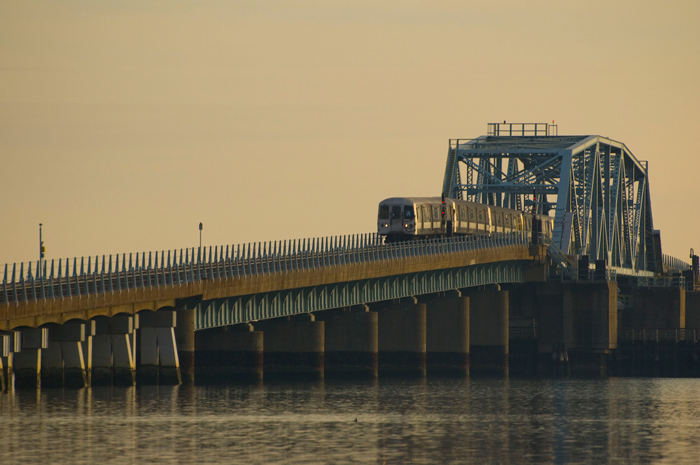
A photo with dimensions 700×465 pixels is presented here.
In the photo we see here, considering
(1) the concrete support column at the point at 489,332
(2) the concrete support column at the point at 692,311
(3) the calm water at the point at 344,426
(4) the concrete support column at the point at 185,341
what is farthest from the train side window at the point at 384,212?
(2) the concrete support column at the point at 692,311

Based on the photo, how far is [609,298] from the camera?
132 metres

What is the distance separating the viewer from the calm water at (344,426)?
56969mm

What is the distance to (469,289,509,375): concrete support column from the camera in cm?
12788

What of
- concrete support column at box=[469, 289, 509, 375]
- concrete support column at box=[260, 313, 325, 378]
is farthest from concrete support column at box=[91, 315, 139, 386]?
concrete support column at box=[469, 289, 509, 375]

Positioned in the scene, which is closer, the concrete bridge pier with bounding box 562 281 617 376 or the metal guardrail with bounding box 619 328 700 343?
the concrete bridge pier with bounding box 562 281 617 376

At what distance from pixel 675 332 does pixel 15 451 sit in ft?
317

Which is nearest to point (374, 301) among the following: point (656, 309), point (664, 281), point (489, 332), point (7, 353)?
point (489, 332)

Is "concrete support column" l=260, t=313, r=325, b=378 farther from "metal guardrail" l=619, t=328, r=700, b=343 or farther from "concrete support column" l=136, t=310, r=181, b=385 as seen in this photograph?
"metal guardrail" l=619, t=328, r=700, b=343

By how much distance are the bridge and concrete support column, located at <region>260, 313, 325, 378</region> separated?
10 centimetres

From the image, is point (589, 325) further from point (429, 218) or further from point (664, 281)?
point (664, 281)

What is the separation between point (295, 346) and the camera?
111125 mm

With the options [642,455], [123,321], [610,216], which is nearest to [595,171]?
[610,216]

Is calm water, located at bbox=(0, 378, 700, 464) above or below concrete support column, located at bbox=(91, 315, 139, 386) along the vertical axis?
below

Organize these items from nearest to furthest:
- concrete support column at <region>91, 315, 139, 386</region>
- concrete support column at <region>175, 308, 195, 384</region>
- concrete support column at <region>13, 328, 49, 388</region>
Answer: concrete support column at <region>13, 328, 49, 388</region> < concrete support column at <region>91, 315, 139, 386</region> < concrete support column at <region>175, 308, 195, 384</region>
